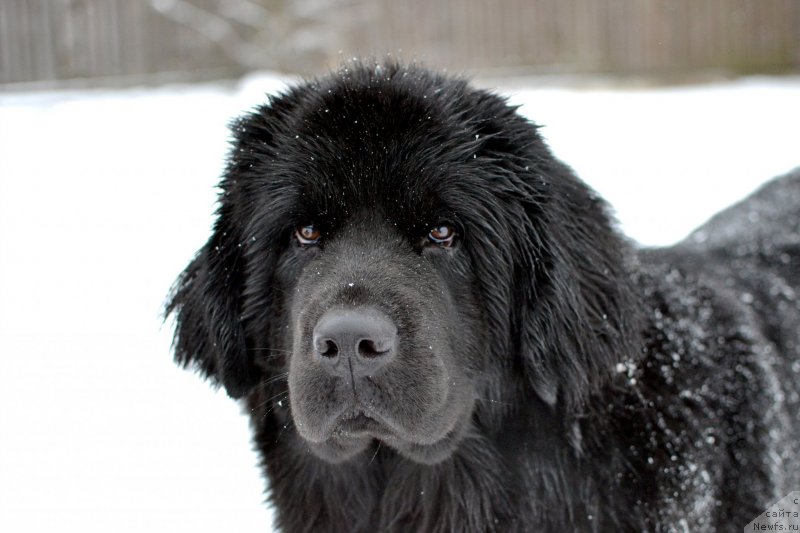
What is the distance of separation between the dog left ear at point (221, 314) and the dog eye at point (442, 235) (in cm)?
71

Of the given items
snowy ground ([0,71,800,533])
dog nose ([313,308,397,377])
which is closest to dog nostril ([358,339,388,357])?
dog nose ([313,308,397,377])

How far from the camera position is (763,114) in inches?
388

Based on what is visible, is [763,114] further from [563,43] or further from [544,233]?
[544,233]

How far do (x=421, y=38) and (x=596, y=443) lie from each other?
10.4 m

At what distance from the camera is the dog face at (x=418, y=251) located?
2471 mm

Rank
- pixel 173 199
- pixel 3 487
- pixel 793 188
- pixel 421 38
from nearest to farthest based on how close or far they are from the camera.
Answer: pixel 793 188 < pixel 3 487 < pixel 173 199 < pixel 421 38

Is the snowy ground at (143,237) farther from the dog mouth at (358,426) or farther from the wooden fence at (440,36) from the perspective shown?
the dog mouth at (358,426)

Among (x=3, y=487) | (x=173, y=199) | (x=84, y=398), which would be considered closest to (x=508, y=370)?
(x=3, y=487)

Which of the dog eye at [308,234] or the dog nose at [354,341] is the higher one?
the dog eye at [308,234]

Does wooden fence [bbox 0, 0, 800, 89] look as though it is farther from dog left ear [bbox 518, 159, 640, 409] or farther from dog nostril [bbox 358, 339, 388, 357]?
dog nostril [bbox 358, 339, 388, 357]

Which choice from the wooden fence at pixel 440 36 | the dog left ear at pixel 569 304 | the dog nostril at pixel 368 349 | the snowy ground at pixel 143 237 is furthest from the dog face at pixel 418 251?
the wooden fence at pixel 440 36

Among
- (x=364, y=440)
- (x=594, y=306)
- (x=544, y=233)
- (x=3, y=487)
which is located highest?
Result: (x=544, y=233)

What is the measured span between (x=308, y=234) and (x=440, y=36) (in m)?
10.2

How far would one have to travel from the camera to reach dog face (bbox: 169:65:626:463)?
8.11ft
